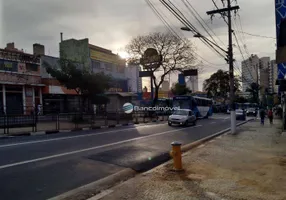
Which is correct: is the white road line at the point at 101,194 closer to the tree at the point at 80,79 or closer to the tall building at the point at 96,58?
the tree at the point at 80,79

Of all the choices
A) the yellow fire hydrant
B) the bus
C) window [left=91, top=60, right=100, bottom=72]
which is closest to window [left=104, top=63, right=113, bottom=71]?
window [left=91, top=60, right=100, bottom=72]

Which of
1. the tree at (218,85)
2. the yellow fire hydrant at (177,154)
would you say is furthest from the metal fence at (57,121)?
the tree at (218,85)

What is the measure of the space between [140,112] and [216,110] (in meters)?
41.3

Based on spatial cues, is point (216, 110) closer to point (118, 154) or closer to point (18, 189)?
point (118, 154)

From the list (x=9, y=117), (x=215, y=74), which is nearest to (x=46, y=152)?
(x=9, y=117)

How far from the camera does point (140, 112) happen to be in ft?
128

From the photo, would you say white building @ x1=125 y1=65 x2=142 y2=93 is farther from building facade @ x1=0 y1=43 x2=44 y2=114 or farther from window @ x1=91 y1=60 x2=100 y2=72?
building facade @ x1=0 y1=43 x2=44 y2=114

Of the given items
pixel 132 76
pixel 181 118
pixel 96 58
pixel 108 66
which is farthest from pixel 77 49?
pixel 181 118

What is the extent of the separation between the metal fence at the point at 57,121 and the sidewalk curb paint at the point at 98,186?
1281 centimetres

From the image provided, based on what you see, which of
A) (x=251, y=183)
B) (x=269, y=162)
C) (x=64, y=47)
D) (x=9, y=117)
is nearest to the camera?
(x=251, y=183)

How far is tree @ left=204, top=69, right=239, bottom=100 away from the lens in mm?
84375

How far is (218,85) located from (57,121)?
70.4 m

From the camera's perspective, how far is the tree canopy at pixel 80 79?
26769mm

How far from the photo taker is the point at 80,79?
88.5ft
